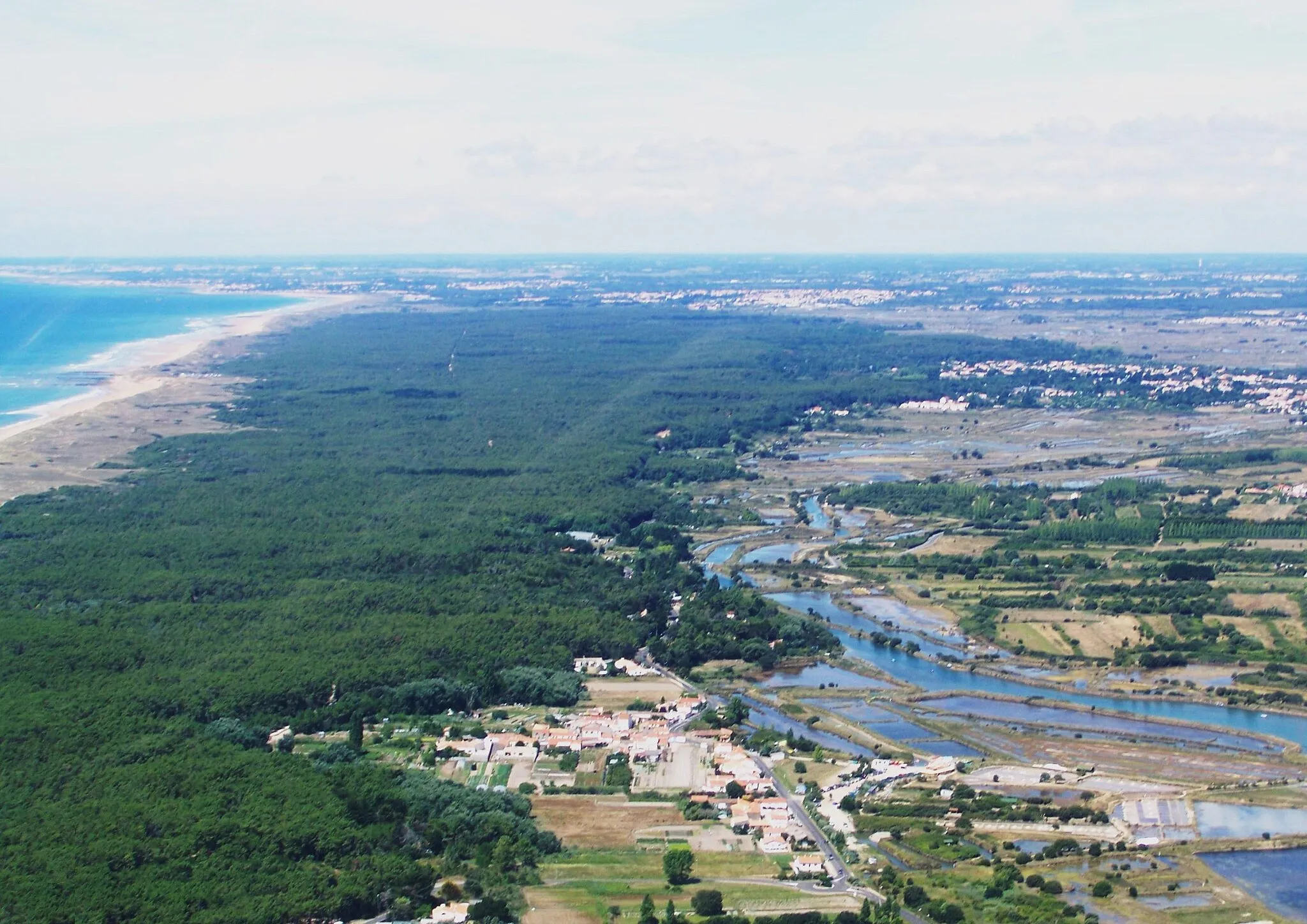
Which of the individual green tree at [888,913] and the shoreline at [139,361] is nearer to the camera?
the individual green tree at [888,913]

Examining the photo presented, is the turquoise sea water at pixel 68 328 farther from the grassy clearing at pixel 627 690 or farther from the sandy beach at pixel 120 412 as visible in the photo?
the grassy clearing at pixel 627 690

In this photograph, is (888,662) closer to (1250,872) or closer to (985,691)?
(985,691)

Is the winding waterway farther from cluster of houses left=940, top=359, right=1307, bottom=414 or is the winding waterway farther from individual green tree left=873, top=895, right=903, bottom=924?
cluster of houses left=940, top=359, right=1307, bottom=414

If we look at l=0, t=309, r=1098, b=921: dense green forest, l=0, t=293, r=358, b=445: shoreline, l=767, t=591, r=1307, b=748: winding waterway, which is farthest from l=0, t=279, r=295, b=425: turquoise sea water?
l=767, t=591, r=1307, b=748: winding waterway

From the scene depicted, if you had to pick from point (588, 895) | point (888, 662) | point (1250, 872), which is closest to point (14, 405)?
point (888, 662)

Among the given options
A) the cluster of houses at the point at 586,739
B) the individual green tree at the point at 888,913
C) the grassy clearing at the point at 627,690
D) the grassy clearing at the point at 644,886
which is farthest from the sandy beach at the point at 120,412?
the individual green tree at the point at 888,913

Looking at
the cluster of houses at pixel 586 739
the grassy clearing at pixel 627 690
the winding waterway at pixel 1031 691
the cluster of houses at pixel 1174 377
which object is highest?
the cluster of houses at pixel 1174 377

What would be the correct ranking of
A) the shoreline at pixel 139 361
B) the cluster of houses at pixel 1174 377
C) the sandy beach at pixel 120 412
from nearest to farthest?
1. the sandy beach at pixel 120 412
2. the shoreline at pixel 139 361
3. the cluster of houses at pixel 1174 377
